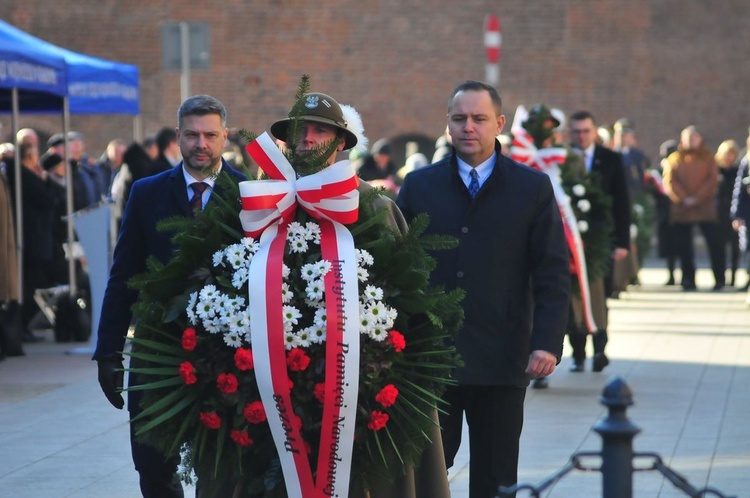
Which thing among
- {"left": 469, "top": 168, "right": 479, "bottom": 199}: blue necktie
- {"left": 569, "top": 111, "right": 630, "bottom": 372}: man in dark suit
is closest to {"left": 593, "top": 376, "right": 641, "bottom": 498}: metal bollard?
{"left": 469, "top": 168, "right": 479, "bottom": 199}: blue necktie

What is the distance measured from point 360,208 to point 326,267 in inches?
12.1

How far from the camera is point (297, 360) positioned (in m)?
4.54

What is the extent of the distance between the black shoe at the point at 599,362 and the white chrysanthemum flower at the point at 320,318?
7.54 metres

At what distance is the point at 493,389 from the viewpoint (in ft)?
19.0

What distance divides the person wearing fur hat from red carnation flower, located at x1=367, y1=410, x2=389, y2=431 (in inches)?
7.2

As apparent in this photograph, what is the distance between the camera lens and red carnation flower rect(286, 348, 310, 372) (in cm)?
453

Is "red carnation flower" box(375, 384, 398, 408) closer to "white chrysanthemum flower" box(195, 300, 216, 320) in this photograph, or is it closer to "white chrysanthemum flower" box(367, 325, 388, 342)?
"white chrysanthemum flower" box(367, 325, 388, 342)

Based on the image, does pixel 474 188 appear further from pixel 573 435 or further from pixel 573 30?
pixel 573 30

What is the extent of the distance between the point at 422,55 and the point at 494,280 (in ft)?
75.7

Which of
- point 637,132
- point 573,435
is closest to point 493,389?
point 573,435

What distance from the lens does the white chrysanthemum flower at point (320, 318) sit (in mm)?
4562

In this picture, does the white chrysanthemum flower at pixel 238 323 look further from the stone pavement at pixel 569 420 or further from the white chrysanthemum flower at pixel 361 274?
the stone pavement at pixel 569 420

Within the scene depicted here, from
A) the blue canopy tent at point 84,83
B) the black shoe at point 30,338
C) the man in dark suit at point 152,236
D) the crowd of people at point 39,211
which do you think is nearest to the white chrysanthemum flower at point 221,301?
the man in dark suit at point 152,236

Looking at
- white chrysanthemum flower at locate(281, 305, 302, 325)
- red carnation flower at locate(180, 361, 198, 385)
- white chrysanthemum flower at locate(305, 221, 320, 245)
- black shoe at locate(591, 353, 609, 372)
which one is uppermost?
white chrysanthemum flower at locate(305, 221, 320, 245)
